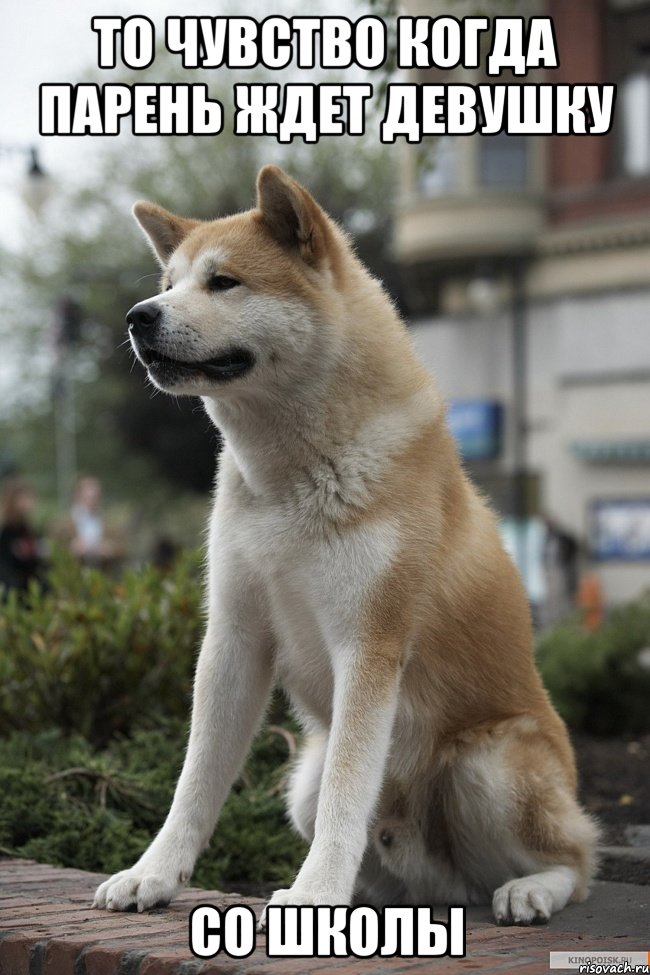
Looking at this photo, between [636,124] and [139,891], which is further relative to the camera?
[636,124]

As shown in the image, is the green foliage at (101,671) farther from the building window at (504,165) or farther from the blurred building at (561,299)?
the building window at (504,165)

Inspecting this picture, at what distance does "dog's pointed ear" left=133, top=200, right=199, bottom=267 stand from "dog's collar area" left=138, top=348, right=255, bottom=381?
0.56m

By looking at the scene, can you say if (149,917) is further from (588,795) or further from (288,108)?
(288,108)

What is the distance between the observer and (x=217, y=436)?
14.6 ft

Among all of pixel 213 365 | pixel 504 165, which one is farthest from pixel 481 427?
pixel 213 365

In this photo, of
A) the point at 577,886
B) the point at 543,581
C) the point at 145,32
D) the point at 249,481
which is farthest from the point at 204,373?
the point at 543,581

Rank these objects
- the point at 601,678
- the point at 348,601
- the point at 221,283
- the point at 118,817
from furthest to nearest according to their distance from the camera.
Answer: the point at 601,678, the point at 118,817, the point at 221,283, the point at 348,601

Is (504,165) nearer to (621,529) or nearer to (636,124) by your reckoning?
(636,124)

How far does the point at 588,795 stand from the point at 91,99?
13.2ft

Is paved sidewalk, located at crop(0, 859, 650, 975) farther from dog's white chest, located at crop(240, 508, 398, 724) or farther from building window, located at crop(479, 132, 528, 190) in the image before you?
building window, located at crop(479, 132, 528, 190)

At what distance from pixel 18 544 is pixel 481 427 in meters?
14.1

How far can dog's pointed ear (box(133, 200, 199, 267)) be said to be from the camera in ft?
13.3

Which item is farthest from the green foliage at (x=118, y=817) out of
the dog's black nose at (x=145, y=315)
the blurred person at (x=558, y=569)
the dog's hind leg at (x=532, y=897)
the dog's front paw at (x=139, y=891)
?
the blurred person at (x=558, y=569)

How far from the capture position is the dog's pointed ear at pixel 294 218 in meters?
3.71
